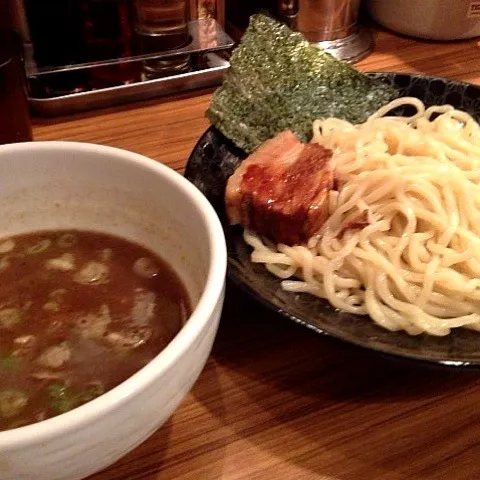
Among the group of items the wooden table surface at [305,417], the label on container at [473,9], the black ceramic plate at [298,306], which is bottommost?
the wooden table surface at [305,417]

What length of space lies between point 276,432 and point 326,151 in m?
0.57

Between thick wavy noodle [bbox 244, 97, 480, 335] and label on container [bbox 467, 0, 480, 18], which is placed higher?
label on container [bbox 467, 0, 480, 18]

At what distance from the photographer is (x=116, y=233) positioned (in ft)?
3.01

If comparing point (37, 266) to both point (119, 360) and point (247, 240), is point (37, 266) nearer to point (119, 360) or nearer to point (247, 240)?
point (119, 360)

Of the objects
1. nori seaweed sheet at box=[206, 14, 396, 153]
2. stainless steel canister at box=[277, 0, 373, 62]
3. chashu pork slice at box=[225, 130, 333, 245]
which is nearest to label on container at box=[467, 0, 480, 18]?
stainless steel canister at box=[277, 0, 373, 62]

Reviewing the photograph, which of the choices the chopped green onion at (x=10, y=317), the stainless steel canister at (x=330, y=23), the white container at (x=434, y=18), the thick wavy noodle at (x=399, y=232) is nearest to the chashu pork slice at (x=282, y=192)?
the thick wavy noodle at (x=399, y=232)

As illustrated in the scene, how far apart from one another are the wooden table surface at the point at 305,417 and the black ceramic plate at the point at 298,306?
0.02m

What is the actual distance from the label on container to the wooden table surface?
1.28 m

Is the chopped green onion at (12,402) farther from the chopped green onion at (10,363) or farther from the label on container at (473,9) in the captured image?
the label on container at (473,9)

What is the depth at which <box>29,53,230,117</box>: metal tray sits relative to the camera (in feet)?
5.11

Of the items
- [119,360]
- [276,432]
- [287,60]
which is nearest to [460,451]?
[276,432]

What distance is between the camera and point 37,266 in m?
0.86

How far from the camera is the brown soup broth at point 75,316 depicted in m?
0.71

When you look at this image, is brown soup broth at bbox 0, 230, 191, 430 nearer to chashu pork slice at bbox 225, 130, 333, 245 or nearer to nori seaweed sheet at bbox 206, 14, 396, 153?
chashu pork slice at bbox 225, 130, 333, 245
